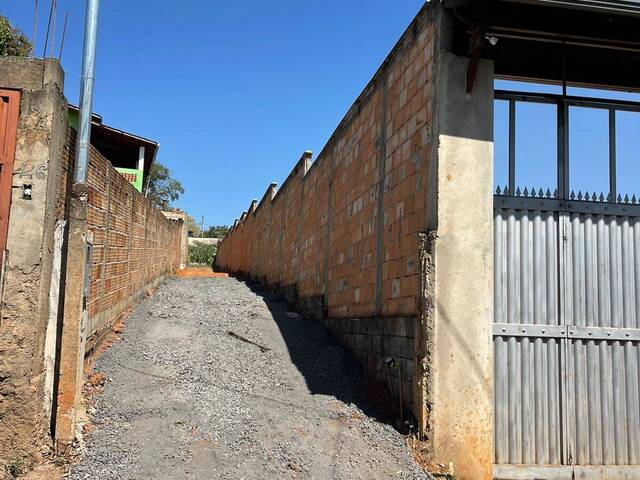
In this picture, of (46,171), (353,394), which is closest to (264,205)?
(353,394)

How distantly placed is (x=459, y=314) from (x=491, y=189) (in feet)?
3.76

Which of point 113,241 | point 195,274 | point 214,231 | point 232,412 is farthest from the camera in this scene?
point 214,231

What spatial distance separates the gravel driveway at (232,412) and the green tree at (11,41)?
10.5 metres

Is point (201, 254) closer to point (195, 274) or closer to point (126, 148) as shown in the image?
point (195, 274)

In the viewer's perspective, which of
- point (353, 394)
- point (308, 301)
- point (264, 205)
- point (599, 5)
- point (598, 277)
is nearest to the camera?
point (599, 5)

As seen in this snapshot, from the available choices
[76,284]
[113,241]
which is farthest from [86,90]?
[113,241]

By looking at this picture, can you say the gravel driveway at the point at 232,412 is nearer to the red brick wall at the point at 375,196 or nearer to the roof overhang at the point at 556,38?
the red brick wall at the point at 375,196

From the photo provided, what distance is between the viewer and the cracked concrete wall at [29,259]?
4742 millimetres

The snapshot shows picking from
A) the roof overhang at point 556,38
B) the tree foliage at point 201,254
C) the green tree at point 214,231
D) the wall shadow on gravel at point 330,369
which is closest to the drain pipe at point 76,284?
the wall shadow on gravel at point 330,369

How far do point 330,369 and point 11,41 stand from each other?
14.2 metres

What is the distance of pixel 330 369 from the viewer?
750 cm

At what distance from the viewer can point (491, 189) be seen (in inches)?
209

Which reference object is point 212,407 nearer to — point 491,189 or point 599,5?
point 491,189

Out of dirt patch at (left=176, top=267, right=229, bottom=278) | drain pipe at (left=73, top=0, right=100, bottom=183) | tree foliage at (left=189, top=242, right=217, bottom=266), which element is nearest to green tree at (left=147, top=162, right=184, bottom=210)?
tree foliage at (left=189, top=242, right=217, bottom=266)
